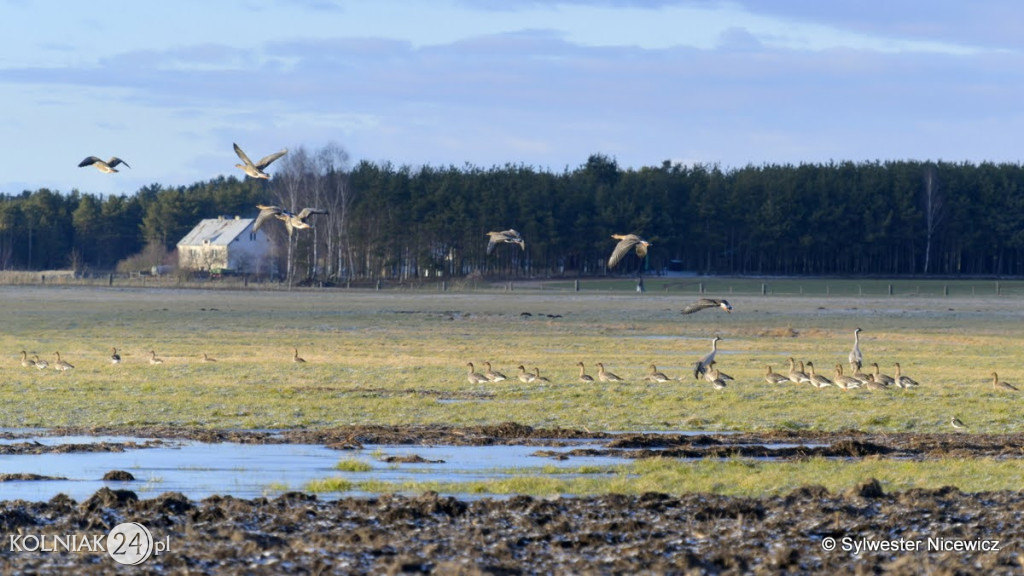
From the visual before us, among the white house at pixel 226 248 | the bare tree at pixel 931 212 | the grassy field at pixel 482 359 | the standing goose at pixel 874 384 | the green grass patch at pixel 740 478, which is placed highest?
the bare tree at pixel 931 212

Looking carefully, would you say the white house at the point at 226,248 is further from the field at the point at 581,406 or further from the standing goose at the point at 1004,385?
the standing goose at the point at 1004,385

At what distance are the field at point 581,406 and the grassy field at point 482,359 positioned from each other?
13cm

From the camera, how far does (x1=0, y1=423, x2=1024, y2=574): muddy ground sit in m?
11.6

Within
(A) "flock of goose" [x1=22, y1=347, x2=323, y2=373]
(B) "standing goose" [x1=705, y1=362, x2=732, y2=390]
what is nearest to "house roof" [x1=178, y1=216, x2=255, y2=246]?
(A) "flock of goose" [x1=22, y1=347, x2=323, y2=373]

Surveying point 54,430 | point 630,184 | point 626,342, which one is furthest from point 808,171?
point 54,430

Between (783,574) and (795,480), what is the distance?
527cm

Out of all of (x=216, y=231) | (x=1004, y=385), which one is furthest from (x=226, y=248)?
(x=1004, y=385)

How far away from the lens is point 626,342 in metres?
45.1

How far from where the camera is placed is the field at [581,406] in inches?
523

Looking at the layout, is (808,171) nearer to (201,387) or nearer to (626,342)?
(626,342)

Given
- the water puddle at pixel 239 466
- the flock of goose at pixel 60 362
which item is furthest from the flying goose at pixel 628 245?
the flock of goose at pixel 60 362

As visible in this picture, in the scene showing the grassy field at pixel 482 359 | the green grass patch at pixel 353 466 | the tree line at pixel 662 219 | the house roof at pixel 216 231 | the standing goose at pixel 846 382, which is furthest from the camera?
the house roof at pixel 216 231

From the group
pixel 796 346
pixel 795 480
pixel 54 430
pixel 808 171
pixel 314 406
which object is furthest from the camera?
pixel 808 171

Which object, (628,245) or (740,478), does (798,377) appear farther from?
(740,478)
